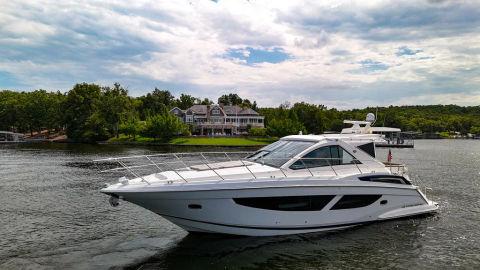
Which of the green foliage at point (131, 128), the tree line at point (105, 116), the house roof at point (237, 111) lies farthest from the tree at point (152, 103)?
the green foliage at point (131, 128)

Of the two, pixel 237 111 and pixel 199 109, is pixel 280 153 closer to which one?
pixel 199 109

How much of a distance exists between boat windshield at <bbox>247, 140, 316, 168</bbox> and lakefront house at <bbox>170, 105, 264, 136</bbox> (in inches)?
3290

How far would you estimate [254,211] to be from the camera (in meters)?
12.8

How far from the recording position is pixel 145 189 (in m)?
11.9

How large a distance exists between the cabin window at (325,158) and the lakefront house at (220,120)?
84785 mm

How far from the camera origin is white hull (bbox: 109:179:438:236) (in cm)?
1225

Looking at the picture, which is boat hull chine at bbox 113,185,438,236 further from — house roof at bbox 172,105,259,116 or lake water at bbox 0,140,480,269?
house roof at bbox 172,105,259,116

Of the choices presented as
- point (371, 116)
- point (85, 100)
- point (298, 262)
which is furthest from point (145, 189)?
point (85, 100)

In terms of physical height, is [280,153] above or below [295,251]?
above

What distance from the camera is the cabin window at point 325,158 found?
556 inches

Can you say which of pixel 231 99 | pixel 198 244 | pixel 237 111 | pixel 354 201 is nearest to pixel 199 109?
pixel 237 111

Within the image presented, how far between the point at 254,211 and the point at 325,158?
3.55m

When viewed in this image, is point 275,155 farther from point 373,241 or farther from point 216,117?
point 216,117

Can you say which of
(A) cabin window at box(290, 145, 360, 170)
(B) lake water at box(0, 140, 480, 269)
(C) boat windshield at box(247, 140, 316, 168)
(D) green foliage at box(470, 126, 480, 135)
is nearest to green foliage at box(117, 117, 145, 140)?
(B) lake water at box(0, 140, 480, 269)
